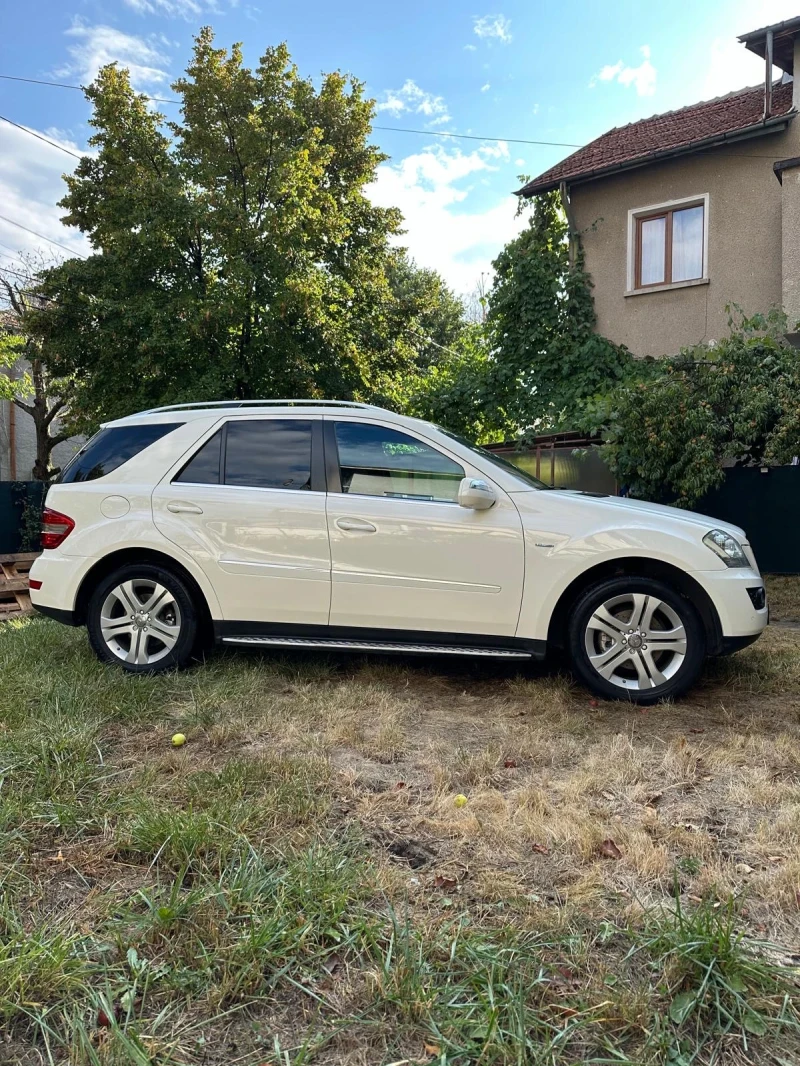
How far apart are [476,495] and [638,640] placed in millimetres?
1267

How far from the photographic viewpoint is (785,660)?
5.10 metres

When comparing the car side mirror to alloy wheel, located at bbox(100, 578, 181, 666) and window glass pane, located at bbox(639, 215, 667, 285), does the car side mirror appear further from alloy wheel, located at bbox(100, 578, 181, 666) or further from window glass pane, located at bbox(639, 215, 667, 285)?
window glass pane, located at bbox(639, 215, 667, 285)

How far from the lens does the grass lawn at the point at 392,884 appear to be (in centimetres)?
165

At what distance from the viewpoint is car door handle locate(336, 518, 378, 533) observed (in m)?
4.33

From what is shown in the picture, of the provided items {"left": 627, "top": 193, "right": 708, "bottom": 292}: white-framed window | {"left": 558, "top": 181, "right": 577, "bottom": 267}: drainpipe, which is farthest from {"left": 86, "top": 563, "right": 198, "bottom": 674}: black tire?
{"left": 558, "top": 181, "right": 577, "bottom": 267}: drainpipe

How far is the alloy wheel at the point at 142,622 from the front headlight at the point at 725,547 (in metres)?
3.32

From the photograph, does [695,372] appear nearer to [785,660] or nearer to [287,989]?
[785,660]

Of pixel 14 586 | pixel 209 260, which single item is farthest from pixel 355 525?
pixel 209 260

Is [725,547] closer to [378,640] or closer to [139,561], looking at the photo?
[378,640]

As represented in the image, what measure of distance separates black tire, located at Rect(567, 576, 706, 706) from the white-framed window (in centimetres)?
931

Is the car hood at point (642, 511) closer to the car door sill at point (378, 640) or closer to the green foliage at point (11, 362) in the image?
the car door sill at point (378, 640)

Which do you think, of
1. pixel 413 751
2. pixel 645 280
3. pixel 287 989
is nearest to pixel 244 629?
pixel 413 751

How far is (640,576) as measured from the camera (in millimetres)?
4152

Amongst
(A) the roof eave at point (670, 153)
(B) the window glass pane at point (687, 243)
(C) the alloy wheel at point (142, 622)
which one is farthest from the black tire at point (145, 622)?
(A) the roof eave at point (670, 153)
